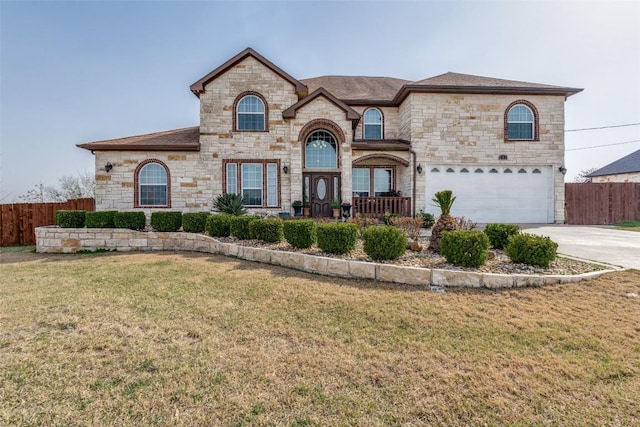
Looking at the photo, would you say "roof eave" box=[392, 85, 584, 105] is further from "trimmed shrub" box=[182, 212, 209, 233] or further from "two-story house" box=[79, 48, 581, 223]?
"trimmed shrub" box=[182, 212, 209, 233]

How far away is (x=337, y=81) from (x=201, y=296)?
53.3 ft

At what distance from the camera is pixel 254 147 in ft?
44.3

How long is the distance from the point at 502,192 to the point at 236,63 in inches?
570

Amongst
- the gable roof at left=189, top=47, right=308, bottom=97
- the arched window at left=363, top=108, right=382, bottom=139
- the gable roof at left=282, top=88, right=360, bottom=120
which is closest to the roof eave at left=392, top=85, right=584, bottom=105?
the arched window at left=363, top=108, right=382, bottom=139

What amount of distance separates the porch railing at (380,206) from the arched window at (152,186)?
353 inches

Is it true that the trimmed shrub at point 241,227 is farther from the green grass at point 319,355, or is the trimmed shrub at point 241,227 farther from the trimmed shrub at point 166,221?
the green grass at point 319,355

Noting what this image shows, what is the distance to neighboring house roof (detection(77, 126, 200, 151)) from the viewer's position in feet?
41.6

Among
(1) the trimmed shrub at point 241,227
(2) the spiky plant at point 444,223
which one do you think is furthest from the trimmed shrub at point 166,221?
(2) the spiky plant at point 444,223

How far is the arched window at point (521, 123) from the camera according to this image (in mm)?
14117

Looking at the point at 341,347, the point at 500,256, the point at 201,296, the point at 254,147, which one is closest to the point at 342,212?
the point at 254,147

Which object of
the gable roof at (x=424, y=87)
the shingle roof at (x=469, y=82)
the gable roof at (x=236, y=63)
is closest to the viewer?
the gable roof at (x=236, y=63)

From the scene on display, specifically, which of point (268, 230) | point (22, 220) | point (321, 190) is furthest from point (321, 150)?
point (22, 220)

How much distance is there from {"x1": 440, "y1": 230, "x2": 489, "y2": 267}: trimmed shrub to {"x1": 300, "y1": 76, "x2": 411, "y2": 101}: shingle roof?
37.9ft

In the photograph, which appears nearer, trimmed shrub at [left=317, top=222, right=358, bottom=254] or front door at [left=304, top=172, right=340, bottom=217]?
trimmed shrub at [left=317, top=222, right=358, bottom=254]
